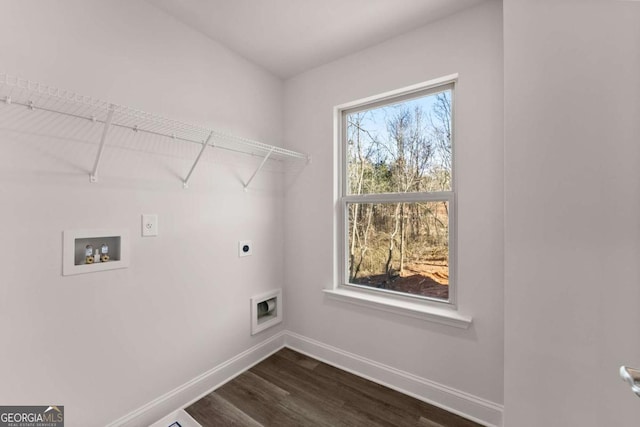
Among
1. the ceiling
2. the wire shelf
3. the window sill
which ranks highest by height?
the ceiling

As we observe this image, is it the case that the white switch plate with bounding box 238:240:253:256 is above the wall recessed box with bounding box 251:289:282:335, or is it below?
above

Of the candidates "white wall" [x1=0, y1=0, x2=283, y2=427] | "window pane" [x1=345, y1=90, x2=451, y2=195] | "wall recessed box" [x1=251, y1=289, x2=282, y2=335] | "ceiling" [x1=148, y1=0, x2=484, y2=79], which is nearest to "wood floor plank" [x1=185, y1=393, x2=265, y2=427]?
"white wall" [x1=0, y1=0, x2=283, y2=427]

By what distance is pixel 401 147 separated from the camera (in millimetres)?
2008

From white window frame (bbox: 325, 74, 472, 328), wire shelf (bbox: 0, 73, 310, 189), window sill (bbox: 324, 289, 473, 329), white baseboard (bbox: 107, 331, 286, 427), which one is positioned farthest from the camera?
white window frame (bbox: 325, 74, 472, 328)

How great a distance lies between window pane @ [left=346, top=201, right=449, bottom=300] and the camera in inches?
72.2

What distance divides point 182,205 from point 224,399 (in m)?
1.32

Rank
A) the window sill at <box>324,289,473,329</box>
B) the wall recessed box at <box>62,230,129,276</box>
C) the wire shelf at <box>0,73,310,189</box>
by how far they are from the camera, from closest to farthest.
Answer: the wire shelf at <box>0,73,310,189</box> → the wall recessed box at <box>62,230,129,276</box> → the window sill at <box>324,289,473,329</box>

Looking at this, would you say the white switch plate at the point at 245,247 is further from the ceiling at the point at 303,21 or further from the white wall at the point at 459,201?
the ceiling at the point at 303,21

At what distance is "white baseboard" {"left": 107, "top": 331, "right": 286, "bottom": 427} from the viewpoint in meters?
1.50

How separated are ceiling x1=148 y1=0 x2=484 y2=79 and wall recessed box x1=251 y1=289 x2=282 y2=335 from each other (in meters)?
2.00

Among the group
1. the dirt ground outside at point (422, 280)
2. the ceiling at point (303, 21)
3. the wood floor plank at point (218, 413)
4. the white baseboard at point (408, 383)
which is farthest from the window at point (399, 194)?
the wood floor plank at point (218, 413)

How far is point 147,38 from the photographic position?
1561 millimetres

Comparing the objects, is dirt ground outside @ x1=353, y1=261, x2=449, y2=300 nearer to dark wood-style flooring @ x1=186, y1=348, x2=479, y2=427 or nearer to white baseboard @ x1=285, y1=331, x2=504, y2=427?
white baseboard @ x1=285, y1=331, x2=504, y2=427

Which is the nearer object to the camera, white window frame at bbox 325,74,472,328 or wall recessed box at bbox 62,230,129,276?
wall recessed box at bbox 62,230,129,276
